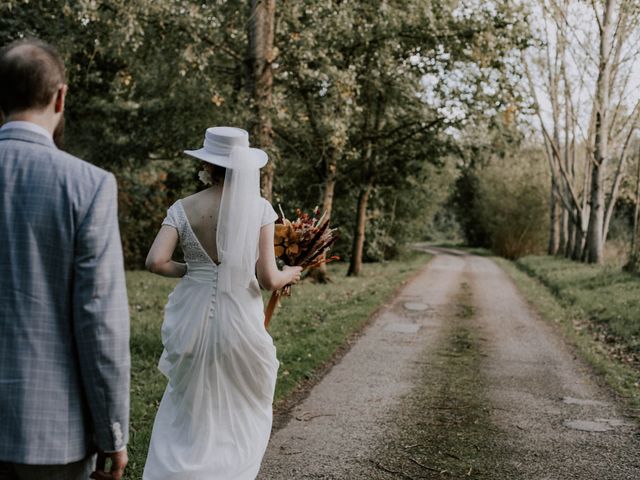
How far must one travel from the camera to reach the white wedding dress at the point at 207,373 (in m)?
3.94

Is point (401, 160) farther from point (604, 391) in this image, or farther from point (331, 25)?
point (604, 391)

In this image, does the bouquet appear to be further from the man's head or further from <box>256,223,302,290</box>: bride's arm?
the man's head

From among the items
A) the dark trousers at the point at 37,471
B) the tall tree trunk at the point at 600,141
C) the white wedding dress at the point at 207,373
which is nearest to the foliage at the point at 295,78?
the tall tree trunk at the point at 600,141

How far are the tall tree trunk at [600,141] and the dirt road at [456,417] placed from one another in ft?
45.7

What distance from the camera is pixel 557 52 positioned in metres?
22.9

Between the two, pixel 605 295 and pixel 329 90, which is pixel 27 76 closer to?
pixel 329 90

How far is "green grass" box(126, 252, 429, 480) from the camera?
250 inches

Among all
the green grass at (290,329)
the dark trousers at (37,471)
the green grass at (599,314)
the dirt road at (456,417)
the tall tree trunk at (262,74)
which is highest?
the tall tree trunk at (262,74)

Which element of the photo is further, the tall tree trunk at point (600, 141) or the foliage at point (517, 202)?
the foliage at point (517, 202)

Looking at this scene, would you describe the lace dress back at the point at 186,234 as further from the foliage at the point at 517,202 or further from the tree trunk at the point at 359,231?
the foliage at the point at 517,202

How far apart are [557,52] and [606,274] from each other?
8882mm

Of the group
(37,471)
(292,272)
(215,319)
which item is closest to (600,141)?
(292,272)

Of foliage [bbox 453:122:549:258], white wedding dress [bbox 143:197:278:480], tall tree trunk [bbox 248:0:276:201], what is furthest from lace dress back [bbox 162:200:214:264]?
foliage [bbox 453:122:549:258]

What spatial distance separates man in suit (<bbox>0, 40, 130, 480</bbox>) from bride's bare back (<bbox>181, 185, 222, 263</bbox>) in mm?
1788
